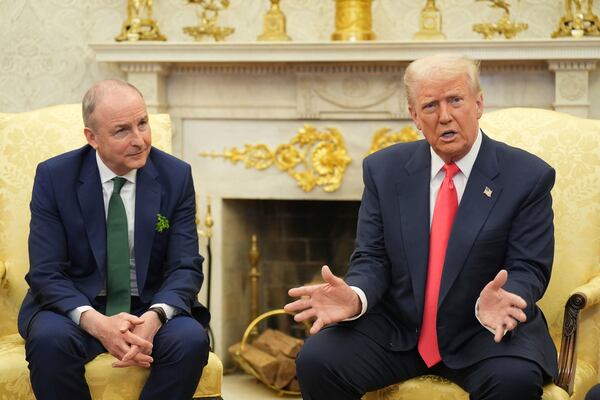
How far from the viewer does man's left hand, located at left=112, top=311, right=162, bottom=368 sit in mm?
2670

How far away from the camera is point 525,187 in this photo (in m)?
2.71

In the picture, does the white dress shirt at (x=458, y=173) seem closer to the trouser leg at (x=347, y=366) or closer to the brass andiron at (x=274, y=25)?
the trouser leg at (x=347, y=366)

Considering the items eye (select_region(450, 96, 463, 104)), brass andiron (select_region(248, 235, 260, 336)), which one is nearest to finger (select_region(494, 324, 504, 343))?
eye (select_region(450, 96, 463, 104))

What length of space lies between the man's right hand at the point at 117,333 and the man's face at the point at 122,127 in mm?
452

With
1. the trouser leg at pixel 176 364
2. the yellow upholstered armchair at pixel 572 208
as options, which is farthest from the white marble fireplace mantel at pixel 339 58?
the trouser leg at pixel 176 364

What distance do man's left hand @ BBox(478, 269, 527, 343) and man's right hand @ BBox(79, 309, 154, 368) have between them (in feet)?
2.82

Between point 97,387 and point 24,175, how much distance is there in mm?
926

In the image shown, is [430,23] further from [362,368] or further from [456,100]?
[362,368]

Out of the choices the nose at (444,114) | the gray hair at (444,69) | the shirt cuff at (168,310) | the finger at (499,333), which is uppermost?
the gray hair at (444,69)

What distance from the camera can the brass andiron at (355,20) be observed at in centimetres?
429

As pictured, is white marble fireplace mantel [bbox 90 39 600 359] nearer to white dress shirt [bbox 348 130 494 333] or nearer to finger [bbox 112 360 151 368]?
white dress shirt [bbox 348 130 494 333]

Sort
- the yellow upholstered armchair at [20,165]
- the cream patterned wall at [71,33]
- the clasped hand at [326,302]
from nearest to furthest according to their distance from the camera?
the clasped hand at [326,302] < the yellow upholstered armchair at [20,165] < the cream patterned wall at [71,33]

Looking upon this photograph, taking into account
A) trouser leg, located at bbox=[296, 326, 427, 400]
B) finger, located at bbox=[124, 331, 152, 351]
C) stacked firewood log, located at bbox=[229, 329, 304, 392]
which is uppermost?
finger, located at bbox=[124, 331, 152, 351]

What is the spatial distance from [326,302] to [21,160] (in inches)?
50.7
